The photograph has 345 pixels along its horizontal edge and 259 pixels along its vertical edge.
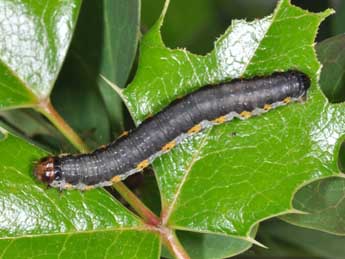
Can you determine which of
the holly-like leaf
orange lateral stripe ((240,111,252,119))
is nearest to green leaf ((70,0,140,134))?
the holly-like leaf

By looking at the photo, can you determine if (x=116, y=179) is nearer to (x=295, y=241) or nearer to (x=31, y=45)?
(x=31, y=45)

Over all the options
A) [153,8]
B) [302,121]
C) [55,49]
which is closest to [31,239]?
[55,49]

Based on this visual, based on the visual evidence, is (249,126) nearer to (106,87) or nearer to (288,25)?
(288,25)

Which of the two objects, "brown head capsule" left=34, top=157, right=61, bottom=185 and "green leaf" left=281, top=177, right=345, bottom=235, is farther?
"green leaf" left=281, top=177, right=345, bottom=235

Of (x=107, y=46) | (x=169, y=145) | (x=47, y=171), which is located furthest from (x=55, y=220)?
(x=107, y=46)

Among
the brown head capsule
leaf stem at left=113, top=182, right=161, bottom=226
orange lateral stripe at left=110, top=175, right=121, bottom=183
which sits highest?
the brown head capsule

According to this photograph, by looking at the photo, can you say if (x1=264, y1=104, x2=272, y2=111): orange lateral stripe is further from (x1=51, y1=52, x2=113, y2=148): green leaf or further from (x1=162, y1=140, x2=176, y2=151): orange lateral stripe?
(x1=51, y1=52, x2=113, y2=148): green leaf

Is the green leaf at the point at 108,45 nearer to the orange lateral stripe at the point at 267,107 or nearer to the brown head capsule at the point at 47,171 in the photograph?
the brown head capsule at the point at 47,171
